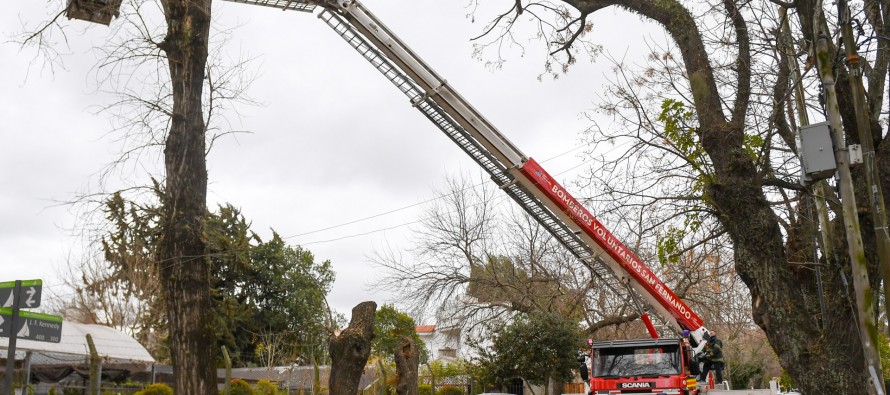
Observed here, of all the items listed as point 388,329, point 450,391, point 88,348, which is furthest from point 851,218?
point 388,329

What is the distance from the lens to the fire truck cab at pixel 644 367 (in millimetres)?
16375

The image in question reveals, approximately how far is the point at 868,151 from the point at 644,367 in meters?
7.92

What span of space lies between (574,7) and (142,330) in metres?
29.9

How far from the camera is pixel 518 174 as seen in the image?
1783 centimetres

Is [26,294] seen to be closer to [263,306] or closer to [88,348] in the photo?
[88,348]

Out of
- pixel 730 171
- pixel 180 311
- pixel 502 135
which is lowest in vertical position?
pixel 180 311

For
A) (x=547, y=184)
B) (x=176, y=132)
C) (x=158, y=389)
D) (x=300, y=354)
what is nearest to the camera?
(x=176, y=132)

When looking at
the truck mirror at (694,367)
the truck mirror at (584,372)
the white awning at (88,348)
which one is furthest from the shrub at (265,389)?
the truck mirror at (694,367)

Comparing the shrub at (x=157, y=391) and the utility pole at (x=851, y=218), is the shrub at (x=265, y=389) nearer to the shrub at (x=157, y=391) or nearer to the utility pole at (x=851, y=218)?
the shrub at (x=157, y=391)

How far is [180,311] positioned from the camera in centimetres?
1070

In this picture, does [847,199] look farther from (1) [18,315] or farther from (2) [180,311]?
(1) [18,315]

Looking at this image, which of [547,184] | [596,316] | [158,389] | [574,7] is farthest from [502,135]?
[596,316]

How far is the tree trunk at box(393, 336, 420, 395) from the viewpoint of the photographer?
1734 cm

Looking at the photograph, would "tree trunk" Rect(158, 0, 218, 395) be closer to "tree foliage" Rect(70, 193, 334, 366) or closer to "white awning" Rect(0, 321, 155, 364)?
"white awning" Rect(0, 321, 155, 364)
